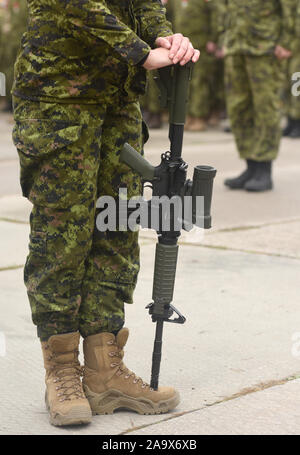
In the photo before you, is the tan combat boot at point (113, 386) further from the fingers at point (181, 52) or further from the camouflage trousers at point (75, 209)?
the fingers at point (181, 52)

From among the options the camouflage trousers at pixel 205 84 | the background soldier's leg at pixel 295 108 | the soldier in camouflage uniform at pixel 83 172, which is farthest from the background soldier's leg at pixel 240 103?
the camouflage trousers at pixel 205 84

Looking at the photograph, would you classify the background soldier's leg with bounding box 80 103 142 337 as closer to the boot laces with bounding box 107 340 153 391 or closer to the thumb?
the boot laces with bounding box 107 340 153 391

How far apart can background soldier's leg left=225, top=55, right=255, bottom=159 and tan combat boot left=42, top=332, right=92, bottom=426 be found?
4116 millimetres

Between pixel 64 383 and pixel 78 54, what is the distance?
94 cm

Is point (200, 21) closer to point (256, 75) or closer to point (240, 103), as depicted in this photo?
point (240, 103)

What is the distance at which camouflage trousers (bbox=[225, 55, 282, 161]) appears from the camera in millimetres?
6359

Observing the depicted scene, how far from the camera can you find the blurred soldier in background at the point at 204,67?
1052 centimetres

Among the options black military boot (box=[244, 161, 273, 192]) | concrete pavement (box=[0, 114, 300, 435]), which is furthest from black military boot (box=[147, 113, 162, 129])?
concrete pavement (box=[0, 114, 300, 435])

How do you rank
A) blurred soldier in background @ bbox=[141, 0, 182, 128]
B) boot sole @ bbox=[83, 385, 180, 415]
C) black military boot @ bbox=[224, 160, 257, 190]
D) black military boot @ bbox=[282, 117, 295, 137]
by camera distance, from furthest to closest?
blurred soldier in background @ bbox=[141, 0, 182, 128]
black military boot @ bbox=[282, 117, 295, 137]
black military boot @ bbox=[224, 160, 257, 190]
boot sole @ bbox=[83, 385, 180, 415]

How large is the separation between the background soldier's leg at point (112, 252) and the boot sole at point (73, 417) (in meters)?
0.24

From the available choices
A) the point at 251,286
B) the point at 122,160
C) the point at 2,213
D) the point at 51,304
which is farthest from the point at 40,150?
the point at 2,213

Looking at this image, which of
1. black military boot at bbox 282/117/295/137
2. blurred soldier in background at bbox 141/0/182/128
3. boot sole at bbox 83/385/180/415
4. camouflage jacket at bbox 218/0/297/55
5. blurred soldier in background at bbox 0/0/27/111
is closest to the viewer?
boot sole at bbox 83/385/180/415

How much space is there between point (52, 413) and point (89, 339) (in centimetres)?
24

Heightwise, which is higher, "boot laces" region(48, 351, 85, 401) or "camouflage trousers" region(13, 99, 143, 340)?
"camouflage trousers" region(13, 99, 143, 340)
